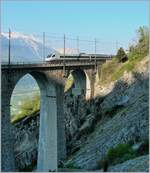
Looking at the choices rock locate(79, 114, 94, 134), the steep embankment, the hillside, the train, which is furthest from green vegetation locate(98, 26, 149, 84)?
rock locate(79, 114, 94, 134)

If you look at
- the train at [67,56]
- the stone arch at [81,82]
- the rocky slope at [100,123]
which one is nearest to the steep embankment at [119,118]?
the rocky slope at [100,123]

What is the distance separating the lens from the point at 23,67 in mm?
47375

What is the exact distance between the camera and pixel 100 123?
51.1 metres

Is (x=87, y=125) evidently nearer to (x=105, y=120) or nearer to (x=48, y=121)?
(x=105, y=120)

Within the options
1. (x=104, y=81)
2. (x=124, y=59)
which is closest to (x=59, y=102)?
(x=104, y=81)

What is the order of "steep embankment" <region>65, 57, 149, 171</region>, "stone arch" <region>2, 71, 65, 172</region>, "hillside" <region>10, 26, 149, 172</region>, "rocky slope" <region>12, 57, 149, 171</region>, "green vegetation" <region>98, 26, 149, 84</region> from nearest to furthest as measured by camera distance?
"steep embankment" <region>65, 57, 149, 171</region>
"hillside" <region>10, 26, 149, 172</region>
"rocky slope" <region>12, 57, 149, 171</region>
"stone arch" <region>2, 71, 65, 172</region>
"green vegetation" <region>98, 26, 149, 84</region>

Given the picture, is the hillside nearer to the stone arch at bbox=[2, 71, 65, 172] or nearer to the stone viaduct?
the stone viaduct

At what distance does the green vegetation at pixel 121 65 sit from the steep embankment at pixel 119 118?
3.96 ft

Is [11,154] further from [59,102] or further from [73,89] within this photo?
[73,89]

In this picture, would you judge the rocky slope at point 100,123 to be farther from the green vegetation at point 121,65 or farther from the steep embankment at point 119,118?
the green vegetation at point 121,65

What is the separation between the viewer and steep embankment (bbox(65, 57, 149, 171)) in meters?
39.2

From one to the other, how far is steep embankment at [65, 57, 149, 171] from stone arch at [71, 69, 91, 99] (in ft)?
7.63

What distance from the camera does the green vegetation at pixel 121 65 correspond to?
56.7 meters

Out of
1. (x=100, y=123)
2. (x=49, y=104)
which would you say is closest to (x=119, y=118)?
(x=100, y=123)
